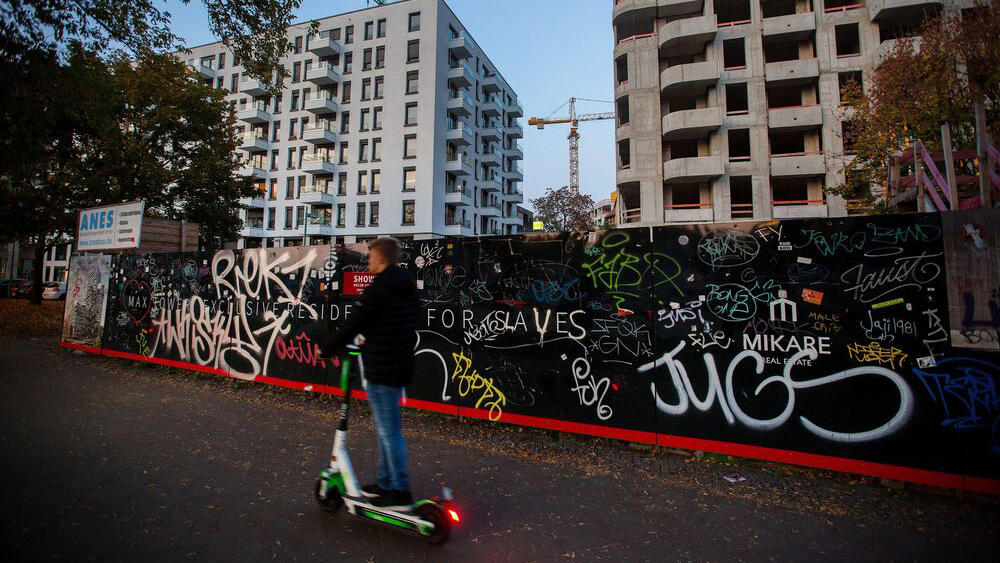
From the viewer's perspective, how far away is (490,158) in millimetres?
48969

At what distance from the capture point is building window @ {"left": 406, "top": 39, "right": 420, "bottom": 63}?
39281 mm

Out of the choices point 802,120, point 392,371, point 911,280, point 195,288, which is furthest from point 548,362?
point 802,120

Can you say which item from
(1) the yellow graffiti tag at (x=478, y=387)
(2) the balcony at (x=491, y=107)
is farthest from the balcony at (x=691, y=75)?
(1) the yellow graffiti tag at (x=478, y=387)

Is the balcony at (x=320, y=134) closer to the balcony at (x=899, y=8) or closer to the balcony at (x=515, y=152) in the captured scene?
the balcony at (x=515, y=152)

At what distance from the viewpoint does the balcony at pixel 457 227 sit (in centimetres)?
4031

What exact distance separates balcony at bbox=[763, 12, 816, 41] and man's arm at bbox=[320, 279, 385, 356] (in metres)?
32.4

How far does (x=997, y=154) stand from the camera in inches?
201

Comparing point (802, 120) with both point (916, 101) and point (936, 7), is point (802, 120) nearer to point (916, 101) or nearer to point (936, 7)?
point (936, 7)

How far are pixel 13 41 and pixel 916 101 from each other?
64.4 feet

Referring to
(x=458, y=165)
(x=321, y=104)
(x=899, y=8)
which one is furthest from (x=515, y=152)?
(x=899, y=8)

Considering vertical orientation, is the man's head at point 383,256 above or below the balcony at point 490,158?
below

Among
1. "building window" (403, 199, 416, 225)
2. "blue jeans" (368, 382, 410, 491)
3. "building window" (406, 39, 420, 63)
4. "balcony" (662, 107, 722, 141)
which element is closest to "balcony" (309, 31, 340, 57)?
"building window" (406, 39, 420, 63)

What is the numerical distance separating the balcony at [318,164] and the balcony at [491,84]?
19686 mm

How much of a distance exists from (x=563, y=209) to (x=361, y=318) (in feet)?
126
